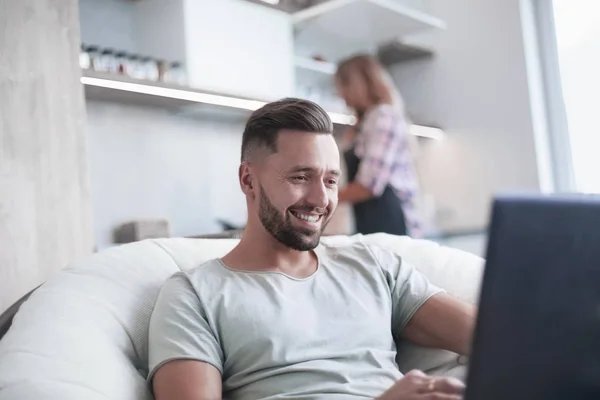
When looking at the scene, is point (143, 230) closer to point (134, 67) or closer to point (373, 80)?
point (134, 67)

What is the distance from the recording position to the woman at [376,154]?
2.63 m

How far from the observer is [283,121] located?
133 centimetres

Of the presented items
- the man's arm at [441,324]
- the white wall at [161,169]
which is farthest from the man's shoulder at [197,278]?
the white wall at [161,169]

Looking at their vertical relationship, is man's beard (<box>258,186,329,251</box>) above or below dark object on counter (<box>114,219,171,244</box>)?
below

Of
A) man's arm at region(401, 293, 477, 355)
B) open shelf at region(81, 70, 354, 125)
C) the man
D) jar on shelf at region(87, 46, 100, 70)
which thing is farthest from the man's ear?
jar on shelf at region(87, 46, 100, 70)

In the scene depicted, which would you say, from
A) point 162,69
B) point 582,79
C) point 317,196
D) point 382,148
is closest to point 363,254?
point 317,196

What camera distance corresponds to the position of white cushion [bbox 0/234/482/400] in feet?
3.36

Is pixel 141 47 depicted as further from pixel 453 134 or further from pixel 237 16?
pixel 453 134

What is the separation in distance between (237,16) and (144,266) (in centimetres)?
194

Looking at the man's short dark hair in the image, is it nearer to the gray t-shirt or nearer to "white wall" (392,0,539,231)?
the gray t-shirt

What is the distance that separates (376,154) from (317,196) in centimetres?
135

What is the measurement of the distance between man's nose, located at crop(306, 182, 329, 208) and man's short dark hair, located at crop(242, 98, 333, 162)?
11 cm

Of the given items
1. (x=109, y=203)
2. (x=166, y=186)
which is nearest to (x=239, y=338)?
(x=109, y=203)

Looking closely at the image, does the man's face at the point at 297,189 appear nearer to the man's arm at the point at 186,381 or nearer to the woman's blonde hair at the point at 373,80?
the man's arm at the point at 186,381
